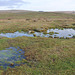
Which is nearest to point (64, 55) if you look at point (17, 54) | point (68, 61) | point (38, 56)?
point (68, 61)

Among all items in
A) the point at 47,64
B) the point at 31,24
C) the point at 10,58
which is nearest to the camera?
the point at 47,64

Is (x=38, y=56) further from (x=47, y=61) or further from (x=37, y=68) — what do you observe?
(x=37, y=68)

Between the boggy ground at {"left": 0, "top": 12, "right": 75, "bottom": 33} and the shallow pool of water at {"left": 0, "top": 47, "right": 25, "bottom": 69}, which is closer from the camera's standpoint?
the shallow pool of water at {"left": 0, "top": 47, "right": 25, "bottom": 69}

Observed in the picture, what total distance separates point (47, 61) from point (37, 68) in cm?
299

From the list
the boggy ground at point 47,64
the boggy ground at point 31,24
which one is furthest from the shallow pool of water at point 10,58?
the boggy ground at point 31,24

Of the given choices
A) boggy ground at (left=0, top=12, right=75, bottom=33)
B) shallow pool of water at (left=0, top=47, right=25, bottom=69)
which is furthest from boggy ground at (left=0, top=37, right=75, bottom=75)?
boggy ground at (left=0, top=12, right=75, bottom=33)

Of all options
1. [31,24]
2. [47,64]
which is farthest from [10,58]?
[31,24]

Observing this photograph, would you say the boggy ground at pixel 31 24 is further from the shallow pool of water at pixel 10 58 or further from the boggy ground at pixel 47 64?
the boggy ground at pixel 47 64

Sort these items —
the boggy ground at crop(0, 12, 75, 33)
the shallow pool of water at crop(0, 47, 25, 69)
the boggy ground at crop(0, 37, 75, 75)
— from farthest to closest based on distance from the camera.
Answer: the boggy ground at crop(0, 12, 75, 33)
the shallow pool of water at crop(0, 47, 25, 69)
the boggy ground at crop(0, 37, 75, 75)

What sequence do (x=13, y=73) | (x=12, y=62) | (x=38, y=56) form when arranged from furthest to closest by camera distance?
(x=38, y=56)
(x=12, y=62)
(x=13, y=73)

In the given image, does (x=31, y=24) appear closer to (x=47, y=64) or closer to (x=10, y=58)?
(x=10, y=58)

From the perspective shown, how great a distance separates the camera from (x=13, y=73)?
1501cm

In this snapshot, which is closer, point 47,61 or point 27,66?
point 27,66

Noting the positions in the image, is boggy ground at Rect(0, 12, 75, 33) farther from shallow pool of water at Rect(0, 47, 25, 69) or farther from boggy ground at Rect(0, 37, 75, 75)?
boggy ground at Rect(0, 37, 75, 75)
